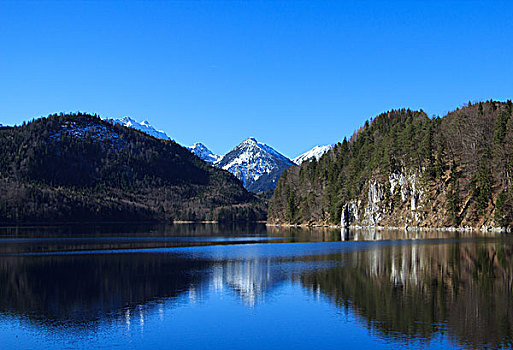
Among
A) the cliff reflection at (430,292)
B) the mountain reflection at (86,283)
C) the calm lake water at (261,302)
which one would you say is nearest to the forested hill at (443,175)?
the cliff reflection at (430,292)

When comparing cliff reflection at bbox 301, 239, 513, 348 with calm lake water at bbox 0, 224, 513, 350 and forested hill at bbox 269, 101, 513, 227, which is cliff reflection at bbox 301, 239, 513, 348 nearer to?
calm lake water at bbox 0, 224, 513, 350

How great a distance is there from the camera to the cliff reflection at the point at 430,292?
32.9 meters

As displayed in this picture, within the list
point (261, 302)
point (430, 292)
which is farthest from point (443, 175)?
point (261, 302)

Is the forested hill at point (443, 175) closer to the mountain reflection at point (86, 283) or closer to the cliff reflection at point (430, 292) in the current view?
the cliff reflection at point (430, 292)

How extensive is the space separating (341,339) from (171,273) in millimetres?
31849

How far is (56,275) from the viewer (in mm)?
58906

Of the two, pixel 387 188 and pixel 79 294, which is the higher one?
pixel 387 188

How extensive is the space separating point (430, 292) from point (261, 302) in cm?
1436

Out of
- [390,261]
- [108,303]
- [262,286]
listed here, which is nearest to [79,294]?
[108,303]

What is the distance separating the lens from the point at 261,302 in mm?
43812

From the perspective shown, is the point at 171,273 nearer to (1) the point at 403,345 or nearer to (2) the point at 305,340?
(2) the point at 305,340

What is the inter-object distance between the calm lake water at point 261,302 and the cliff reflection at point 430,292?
118 millimetres

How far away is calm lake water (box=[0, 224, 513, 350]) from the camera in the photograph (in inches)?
1254

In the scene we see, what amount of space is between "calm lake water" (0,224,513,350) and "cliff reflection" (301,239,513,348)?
0.39 ft
